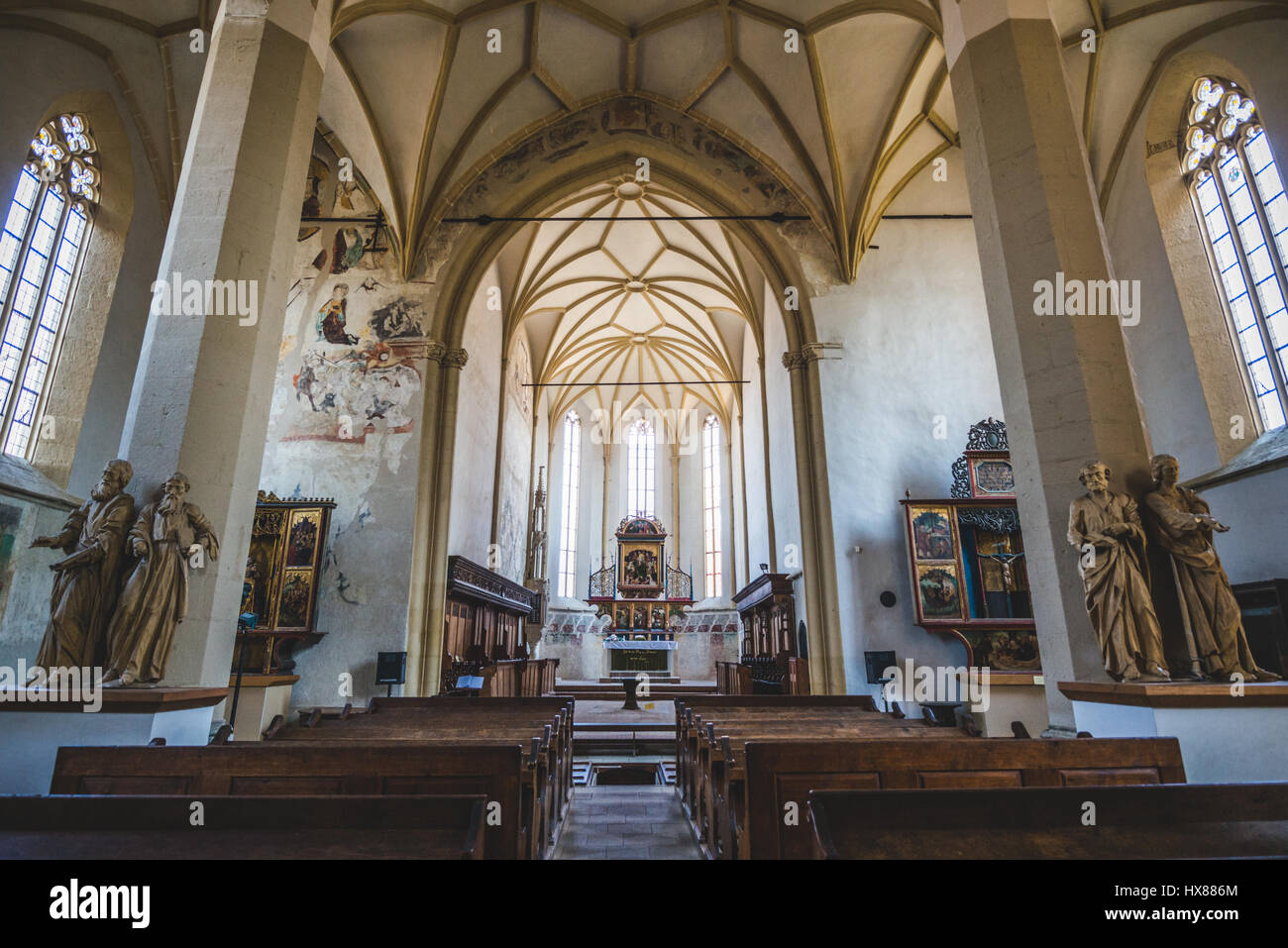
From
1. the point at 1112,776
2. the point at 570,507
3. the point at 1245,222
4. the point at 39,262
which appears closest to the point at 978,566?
the point at 1245,222

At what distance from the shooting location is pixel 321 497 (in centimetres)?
1178

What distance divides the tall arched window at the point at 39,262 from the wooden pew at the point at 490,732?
6.58 meters

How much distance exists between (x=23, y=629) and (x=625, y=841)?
323 inches

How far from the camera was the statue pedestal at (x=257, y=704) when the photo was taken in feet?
24.9

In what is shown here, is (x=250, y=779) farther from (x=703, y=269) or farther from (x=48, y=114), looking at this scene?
(x=703, y=269)

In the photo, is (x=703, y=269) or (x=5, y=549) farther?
(x=703, y=269)

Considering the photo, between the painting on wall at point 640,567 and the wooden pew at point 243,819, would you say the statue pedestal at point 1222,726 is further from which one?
the painting on wall at point 640,567

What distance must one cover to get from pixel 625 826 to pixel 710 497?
68.7 ft

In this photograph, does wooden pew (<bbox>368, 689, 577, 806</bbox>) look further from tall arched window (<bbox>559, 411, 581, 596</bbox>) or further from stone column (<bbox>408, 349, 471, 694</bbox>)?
tall arched window (<bbox>559, 411, 581, 596</bbox>)

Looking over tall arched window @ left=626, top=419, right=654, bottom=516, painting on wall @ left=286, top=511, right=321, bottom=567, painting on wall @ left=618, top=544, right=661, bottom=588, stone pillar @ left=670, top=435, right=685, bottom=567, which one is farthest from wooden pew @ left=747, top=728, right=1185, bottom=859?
tall arched window @ left=626, top=419, right=654, bottom=516

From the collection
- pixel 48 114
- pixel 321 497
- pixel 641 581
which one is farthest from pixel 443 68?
pixel 641 581

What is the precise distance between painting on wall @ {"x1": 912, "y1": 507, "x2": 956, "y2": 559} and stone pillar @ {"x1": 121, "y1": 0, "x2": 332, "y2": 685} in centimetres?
942

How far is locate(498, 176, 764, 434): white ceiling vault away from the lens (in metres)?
16.2
